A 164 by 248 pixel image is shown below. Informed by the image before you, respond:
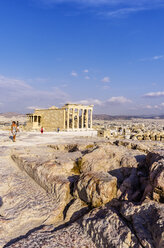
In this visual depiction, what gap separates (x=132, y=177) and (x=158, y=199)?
1.54 meters

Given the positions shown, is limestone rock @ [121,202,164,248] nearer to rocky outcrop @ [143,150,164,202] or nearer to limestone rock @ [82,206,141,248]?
limestone rock @ [82,206,141,248]

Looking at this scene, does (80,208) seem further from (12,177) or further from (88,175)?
(12,177)

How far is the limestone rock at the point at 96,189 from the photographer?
16.7ft

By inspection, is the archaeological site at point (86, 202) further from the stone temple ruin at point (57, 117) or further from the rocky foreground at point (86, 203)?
the stone temple ruin at point (57, 117)

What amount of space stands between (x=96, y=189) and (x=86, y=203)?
2.30ft

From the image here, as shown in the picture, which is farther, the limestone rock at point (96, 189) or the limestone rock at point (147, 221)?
the limestone rock at point (96, 189)

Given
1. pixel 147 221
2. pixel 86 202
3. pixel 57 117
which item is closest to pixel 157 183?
pixel 147 221

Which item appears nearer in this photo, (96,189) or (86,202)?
(96,189)

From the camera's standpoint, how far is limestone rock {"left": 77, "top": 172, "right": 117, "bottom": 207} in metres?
5.08

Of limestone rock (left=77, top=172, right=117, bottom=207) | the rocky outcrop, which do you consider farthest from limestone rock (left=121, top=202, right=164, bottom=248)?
limestone rock (left=77, top=172, right=117, bottom=207)

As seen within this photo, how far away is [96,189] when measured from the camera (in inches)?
204

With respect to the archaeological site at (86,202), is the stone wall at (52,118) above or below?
above

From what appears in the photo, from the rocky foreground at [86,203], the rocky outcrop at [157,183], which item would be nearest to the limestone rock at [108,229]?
the rocky foreground at [86,203]

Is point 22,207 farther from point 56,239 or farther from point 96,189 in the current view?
point 96,189
